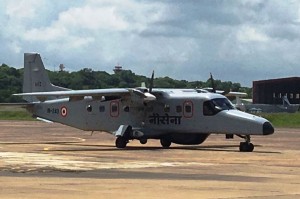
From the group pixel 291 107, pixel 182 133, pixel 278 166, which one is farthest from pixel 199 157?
pixel 291 107

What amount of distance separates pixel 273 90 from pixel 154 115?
112347 millimetres

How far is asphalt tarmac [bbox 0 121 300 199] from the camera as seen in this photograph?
730 inches

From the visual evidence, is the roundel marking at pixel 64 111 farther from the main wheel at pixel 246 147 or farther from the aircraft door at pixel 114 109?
the main wheel at pixel 246 147

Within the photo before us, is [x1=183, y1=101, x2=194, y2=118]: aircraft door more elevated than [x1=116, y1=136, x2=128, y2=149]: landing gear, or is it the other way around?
[x1=183, y1=101, x2=194, y2=118]: aircraft door

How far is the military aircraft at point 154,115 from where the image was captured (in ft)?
123

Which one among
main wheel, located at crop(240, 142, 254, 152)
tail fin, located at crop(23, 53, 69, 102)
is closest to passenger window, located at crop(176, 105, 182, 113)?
main wheel, located at crop(240, 142, 254, 152)

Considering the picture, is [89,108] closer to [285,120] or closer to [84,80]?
[285,120]

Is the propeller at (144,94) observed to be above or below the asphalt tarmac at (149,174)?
above

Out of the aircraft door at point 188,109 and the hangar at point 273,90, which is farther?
the hangar at point 273,90

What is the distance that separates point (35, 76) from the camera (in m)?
47.4

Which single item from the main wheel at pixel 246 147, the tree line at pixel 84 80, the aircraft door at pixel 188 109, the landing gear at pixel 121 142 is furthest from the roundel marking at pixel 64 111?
the tree line at pixel 84 80

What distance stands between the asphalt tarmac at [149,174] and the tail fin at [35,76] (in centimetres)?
1224

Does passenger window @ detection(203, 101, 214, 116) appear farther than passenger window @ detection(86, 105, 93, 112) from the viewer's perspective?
No

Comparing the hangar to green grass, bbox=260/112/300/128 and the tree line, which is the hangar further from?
green grass, bbox=260/112/300/128
